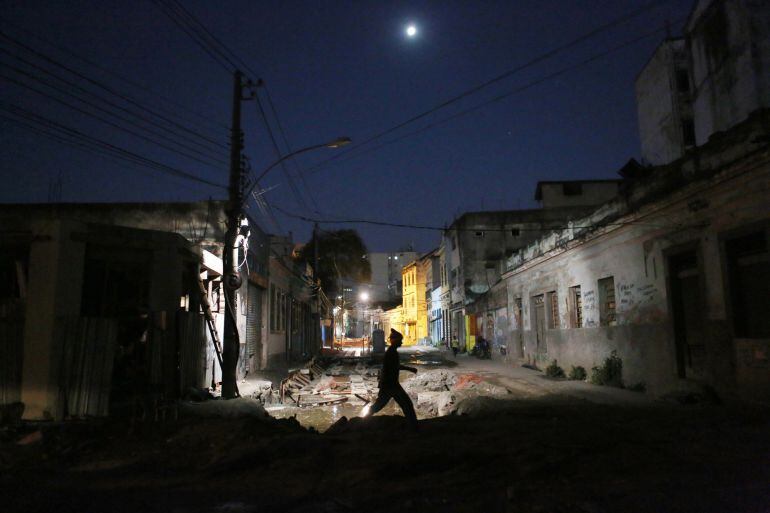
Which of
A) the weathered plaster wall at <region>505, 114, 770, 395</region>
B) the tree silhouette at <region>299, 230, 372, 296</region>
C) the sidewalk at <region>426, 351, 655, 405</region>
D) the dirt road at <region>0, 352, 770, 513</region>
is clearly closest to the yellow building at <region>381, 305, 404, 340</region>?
the tree silhouette at <region>299, 230, 372, 296</region>

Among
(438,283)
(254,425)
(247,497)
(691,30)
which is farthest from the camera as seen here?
(438,283)

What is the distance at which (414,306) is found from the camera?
194 ft

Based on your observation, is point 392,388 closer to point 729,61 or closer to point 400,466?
point 400,466

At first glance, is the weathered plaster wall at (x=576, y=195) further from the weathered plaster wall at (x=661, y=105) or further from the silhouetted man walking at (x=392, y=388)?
the silhouetted man walking at (x=392, y=388)

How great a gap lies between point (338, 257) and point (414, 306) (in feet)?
51.1

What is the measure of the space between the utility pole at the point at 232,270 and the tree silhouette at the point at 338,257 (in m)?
32.3

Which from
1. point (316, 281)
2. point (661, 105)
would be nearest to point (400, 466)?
point (316, 281)

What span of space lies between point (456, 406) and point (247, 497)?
27.2ft

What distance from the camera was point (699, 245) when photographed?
10781 mm

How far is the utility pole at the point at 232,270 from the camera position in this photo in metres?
11.5

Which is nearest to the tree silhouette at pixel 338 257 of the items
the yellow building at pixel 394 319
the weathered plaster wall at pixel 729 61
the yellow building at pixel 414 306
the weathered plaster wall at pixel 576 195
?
the yellow building at pixel 414 306

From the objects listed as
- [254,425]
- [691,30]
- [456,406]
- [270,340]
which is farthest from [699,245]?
[691,30]

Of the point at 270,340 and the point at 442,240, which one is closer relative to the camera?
the point at 270,340

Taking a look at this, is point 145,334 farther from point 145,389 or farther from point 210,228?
point 210,228
